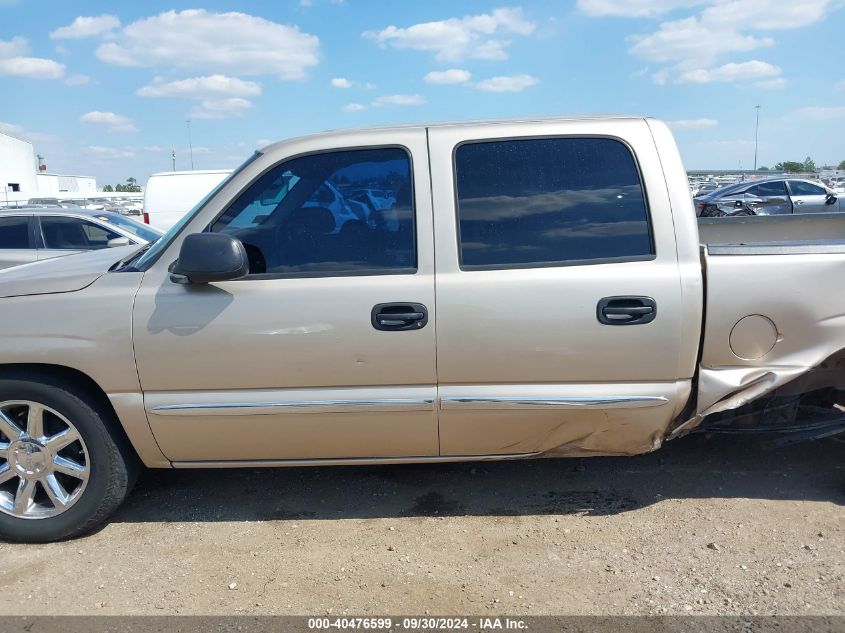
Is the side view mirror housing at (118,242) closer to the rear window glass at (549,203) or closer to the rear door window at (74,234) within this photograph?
the rear door window at (74,234)

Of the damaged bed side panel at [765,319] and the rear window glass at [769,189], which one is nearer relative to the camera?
the damaged bed side panel at [765,319]

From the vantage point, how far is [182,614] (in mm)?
2660

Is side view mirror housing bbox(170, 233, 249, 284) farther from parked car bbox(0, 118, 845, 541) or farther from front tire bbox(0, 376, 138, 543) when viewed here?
front tire bbox(0, 376, 138, 543)

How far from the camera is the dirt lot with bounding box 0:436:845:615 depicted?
2.72 m

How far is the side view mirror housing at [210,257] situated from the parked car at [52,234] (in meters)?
6.42

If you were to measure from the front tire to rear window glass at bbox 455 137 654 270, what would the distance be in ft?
6.28

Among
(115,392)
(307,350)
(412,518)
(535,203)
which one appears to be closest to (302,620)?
(412,518)

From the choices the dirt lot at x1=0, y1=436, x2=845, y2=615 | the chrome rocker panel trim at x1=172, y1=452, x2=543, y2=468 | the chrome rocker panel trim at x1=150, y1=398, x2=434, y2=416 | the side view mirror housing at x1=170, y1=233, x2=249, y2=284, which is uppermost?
the side view mirror housing at x1=170, y1=233, x2=249, y2=284

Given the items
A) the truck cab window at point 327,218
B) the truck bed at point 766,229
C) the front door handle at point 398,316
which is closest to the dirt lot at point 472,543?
the front door handle at point 398,316

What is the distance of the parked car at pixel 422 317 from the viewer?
2.90m

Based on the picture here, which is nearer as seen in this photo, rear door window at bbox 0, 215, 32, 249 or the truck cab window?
the truck cab window

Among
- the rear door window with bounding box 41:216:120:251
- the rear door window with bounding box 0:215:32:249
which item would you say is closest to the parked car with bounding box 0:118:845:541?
the rear door window with bounding box 41:216:120:251

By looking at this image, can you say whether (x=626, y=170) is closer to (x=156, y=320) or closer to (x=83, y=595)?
(x=156, y=320)

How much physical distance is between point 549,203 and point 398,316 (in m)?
0.87
